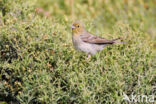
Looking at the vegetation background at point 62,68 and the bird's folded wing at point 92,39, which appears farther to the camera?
the bird's folded wing at point 92,39

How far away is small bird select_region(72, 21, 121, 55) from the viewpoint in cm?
558

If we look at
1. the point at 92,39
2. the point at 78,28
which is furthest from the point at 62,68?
the point at 78,28

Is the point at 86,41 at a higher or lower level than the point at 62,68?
higher

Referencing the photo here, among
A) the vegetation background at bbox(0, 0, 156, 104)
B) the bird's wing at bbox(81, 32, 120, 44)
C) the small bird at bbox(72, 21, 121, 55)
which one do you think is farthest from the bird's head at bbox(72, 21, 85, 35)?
the vegetation background at bbox(0, 0, 156, 104)

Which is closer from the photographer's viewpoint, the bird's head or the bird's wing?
the bird's wing

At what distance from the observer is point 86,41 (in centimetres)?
589

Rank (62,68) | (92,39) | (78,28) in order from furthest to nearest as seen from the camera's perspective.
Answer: (78,28), (92,39), (62,68)

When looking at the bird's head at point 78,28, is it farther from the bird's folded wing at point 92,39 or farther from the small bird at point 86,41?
the bird's folded wing at point 92,39

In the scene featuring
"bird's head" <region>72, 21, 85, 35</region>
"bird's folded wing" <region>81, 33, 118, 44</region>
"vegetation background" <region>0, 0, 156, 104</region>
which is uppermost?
"bird's head" <region>72, 21, 85, 35</region>

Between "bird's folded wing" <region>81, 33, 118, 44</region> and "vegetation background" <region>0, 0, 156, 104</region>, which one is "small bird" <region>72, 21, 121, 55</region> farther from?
"vegetation background" <region>0, 0, 156, 104</region>

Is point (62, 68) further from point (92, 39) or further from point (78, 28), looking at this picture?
point (78, 28)

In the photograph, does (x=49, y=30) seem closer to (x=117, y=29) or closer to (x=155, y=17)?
(x=117, y=29)

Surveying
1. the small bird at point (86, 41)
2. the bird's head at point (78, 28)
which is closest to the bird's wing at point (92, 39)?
the small bird at point (86, 41)

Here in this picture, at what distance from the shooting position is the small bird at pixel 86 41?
5578 millimetres
